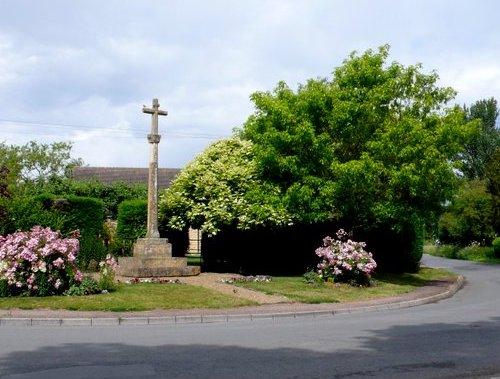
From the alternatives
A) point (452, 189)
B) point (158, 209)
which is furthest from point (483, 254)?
point (158, 209)

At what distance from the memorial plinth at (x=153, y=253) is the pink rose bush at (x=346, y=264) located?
15.6 feet

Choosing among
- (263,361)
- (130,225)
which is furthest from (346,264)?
(263,361)

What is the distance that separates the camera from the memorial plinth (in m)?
20.4

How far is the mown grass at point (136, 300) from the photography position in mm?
13438

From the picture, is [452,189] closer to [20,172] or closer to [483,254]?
[483,254]

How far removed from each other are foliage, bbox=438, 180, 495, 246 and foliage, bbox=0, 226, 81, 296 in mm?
32399

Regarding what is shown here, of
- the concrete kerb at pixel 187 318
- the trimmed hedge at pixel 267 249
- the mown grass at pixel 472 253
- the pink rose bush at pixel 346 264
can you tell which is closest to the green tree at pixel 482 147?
the mown grass at pixel 472 253

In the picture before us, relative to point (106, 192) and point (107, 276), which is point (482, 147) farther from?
point (107, 276)

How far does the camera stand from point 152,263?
20.5 m

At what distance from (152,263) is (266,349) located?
1221 centimetres

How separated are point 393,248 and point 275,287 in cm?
1168

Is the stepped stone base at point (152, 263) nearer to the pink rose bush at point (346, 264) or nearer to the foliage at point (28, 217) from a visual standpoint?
the foliage at point (28, 217)

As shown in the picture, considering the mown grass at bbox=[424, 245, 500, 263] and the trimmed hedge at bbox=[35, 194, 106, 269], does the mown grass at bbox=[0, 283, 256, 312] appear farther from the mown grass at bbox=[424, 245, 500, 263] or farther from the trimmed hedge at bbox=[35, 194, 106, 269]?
the mown grass at bbox=[424, 245, 500, 263]

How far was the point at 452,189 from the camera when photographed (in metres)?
21.6
